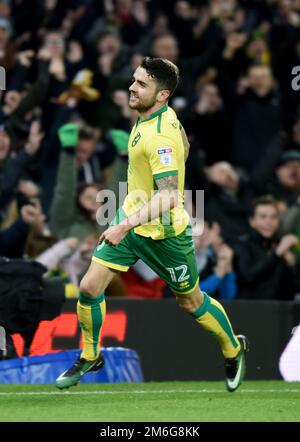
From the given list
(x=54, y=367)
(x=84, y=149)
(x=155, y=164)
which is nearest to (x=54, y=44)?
(x=84, y=149)

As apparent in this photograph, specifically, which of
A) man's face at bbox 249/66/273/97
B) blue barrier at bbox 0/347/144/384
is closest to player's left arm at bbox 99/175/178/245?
blue barrier at bbox 0/347/144/384

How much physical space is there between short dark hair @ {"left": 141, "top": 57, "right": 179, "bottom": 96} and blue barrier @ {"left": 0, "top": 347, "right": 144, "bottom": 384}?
2489mm

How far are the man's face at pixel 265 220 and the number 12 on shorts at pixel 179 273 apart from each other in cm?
352

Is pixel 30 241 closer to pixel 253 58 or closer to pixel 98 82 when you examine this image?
pixel 98 82

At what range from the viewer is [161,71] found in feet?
28.2

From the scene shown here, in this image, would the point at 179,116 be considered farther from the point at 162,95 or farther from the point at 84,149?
the point at 162,95

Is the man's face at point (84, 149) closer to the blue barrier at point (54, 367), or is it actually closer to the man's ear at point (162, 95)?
the blue barrier at point (54, 367)

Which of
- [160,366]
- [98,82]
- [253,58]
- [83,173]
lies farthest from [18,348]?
[253,58]

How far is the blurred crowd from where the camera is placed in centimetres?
1193

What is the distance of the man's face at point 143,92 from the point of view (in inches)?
336

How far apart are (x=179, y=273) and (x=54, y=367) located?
6.30 feet

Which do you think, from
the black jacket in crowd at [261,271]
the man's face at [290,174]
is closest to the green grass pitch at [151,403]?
the black jacket in crowd at [261,271]

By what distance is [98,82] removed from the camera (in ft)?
47.1

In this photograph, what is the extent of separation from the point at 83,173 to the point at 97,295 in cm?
482
